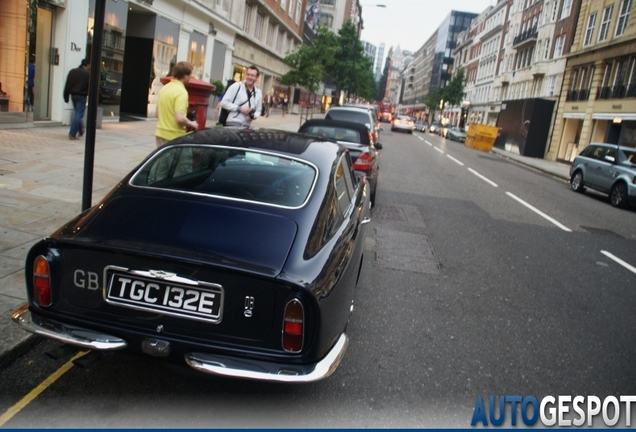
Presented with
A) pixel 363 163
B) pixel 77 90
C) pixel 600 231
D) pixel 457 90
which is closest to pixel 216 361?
pixel 363 163

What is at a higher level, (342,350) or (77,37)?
(77,37)

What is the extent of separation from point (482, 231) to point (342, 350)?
6071 mm

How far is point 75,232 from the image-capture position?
116 inches

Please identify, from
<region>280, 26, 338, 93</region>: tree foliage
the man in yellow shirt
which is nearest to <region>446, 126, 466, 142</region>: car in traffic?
<region>280, 26, 338, 93</region>: tree foliage

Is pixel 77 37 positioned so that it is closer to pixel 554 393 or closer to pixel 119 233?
pixel 119 233

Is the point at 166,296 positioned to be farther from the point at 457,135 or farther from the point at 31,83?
the point at 457,135

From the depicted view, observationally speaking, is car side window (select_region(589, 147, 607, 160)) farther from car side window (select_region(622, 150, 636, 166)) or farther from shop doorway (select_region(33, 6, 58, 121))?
shop doorway (select_region(33, 6, 58, 121))

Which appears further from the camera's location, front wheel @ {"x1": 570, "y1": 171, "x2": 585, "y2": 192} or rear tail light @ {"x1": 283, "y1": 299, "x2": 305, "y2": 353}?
front wheel @ {"x1": 570, "y1": 171, "x2": 585, "y2": 192}

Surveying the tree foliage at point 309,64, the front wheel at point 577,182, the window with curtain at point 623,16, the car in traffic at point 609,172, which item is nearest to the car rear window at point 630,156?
the car in traffic at point 609,172

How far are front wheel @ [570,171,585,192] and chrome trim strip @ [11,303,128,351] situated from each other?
1679cm

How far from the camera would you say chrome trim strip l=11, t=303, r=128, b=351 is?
272 centimetres

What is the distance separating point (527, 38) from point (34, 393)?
56.2m

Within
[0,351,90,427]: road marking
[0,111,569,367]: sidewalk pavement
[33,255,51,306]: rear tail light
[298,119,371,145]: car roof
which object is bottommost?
[0,351,90,427]: road marking

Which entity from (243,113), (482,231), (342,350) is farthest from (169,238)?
(482,231)
